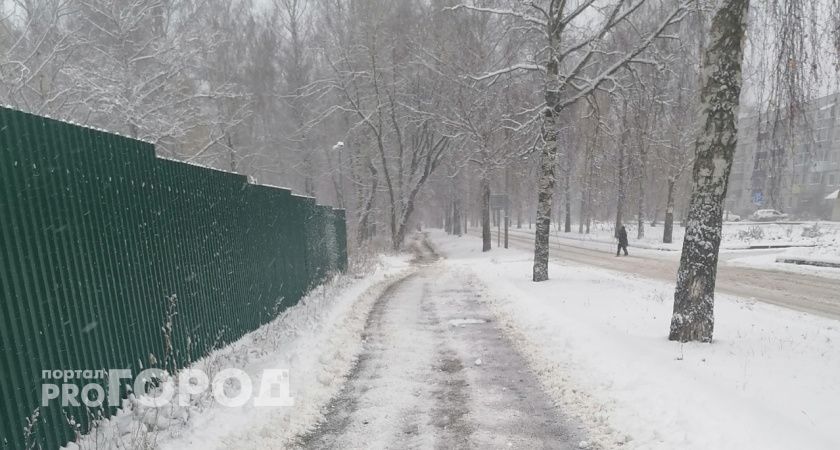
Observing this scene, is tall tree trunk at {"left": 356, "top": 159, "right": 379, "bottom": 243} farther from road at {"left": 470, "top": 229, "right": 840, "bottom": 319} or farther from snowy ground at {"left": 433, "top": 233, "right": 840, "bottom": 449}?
snowy ground at {"left": 433, "top": 233, "right": 840, "bottom": 449}

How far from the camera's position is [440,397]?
17.1 feet

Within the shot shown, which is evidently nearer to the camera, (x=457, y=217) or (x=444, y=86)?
(x=444, y=86)

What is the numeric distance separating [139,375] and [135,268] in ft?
3.47

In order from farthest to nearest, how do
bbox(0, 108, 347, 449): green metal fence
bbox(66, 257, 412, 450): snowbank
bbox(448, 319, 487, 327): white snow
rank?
bbox(448, 319, 487, 327): white snow, bbox(66, 257, 412, 450): snowbank, bbox(0, 108, 347, 449): green metal fence

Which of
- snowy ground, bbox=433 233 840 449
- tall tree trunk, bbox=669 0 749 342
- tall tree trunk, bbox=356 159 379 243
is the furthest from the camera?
tall tree trunk, bbox=356 159 379 243

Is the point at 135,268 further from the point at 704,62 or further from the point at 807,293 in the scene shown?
the point at 807,293

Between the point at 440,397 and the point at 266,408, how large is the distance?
6.23ft

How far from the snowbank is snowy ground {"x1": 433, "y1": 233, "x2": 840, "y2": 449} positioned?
2.80 metres

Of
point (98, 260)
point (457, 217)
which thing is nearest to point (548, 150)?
point (98, 260)

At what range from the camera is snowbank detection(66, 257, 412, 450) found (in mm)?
3854

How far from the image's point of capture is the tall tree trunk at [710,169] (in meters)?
5.86

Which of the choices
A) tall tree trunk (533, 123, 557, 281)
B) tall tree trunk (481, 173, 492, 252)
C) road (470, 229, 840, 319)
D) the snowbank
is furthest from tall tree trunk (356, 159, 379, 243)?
the snowbank

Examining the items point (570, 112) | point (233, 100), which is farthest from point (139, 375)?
point (233, 100)

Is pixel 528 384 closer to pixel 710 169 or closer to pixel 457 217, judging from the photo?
pixel 710 169
